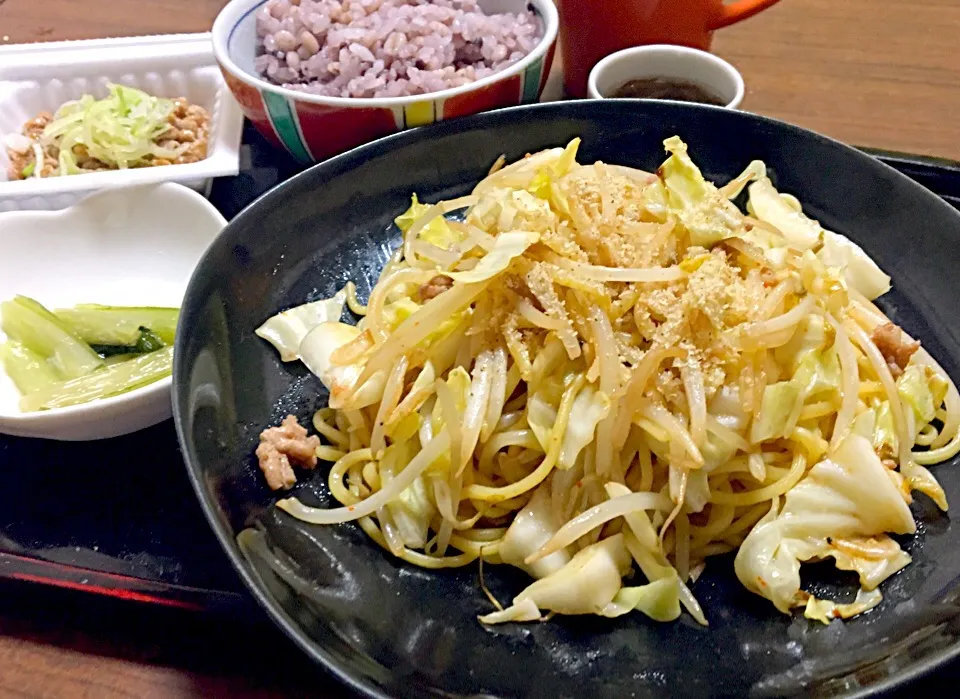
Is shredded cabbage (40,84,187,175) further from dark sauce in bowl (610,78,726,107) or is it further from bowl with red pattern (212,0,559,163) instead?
dark sauce in bowl (610,78,726,107)

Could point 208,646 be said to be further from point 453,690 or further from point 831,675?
point 831,675

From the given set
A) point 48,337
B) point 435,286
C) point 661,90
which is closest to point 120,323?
point 48,337

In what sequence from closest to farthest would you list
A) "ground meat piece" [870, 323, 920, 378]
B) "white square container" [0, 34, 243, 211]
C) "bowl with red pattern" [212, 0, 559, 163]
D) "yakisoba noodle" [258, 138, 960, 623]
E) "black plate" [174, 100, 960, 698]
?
"black plate" [174, 100, 960, 698], "yakisoba noodle" [258, 138, 960, 623], "ground meat piece" [870, 323, 920, 378], "bowl with red pattern" [212, 0, 559, 163], "white square container" [0, 34, 243, 211]

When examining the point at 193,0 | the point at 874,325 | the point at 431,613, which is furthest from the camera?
the point at 193,0

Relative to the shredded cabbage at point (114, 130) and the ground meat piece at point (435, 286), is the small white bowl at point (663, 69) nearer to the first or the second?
the ground meat piece at point (435, 286)

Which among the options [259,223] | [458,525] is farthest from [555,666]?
[259,223]

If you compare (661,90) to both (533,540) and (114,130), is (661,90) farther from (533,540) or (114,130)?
(114,130)

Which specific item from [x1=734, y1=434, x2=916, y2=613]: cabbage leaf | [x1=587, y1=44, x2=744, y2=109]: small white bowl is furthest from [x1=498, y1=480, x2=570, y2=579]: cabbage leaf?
[x1=587, y1=44, x2=744, y2=109]: small white bowl
